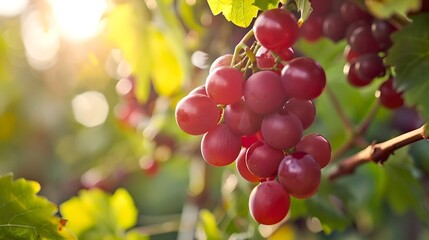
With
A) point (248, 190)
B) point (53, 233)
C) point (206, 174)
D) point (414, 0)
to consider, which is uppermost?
point (414, 0)

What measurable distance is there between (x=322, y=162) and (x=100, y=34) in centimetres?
95

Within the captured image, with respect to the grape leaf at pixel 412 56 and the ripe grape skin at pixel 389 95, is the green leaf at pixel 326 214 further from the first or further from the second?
the grape leaf at pixel 412 56

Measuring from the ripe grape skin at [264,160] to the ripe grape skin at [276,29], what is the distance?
0.32 ft

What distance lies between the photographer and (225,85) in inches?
25.4

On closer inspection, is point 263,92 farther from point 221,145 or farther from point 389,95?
point 389,95

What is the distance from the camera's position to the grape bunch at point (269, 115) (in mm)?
641

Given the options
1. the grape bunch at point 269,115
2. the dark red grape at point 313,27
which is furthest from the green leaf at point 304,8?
the dark red grape at point 313,27

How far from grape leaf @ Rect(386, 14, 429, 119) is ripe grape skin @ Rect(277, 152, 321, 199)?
0.12 metres

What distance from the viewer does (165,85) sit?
1417 millimetres

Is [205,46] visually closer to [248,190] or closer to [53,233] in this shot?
[248,190]

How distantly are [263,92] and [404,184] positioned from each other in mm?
594

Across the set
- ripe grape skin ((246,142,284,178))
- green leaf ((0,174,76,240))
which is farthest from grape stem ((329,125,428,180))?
green leaf ((0,174,76,240))

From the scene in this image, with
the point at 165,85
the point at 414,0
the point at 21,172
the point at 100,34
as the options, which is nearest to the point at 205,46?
the point at 165,85

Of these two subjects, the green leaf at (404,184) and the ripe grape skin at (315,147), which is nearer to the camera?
the ripe grape skin at (315,147)
